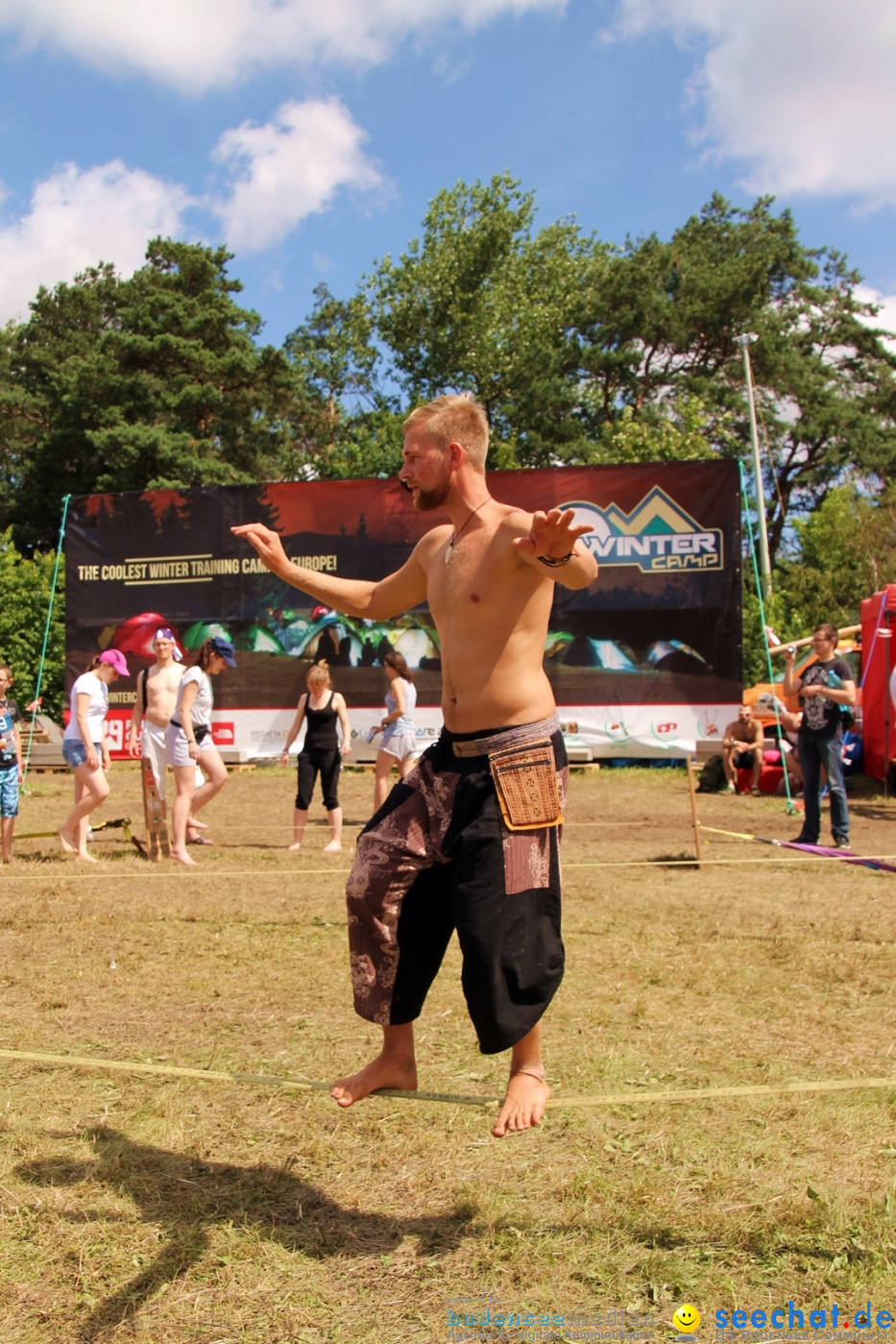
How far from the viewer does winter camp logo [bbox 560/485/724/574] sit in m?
17.2

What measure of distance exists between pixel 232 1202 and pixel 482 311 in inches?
1516

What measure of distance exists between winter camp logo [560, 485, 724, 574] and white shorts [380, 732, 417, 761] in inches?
294

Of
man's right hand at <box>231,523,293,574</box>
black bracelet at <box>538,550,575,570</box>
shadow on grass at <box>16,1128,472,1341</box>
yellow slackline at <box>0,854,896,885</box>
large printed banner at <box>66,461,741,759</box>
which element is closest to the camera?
shadow on grass at <box>16,1128,472,1341</box>

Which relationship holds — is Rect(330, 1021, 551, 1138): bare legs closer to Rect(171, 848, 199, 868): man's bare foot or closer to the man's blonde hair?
the man's blonde hair

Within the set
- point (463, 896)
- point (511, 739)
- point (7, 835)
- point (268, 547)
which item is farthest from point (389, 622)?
point (463, 896)

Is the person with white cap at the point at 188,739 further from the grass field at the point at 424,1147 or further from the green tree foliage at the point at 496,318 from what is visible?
the green tree foliage at the point at 496,318

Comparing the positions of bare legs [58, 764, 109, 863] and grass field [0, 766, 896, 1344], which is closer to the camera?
grass field [0, 766, 896, 1344]

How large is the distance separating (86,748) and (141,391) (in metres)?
29.5

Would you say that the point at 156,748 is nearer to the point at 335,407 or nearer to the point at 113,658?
the point at 113,658

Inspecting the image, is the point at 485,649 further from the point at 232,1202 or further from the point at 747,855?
the point at 747,855

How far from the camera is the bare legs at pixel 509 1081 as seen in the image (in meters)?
3.07

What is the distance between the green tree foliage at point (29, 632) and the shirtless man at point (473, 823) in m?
21.9

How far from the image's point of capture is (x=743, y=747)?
49.9ft

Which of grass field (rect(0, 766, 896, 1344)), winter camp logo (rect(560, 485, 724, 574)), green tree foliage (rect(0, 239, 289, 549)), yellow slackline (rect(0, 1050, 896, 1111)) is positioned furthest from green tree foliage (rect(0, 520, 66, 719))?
yellow slackline (rect(0, 1050, 896, 1111))
